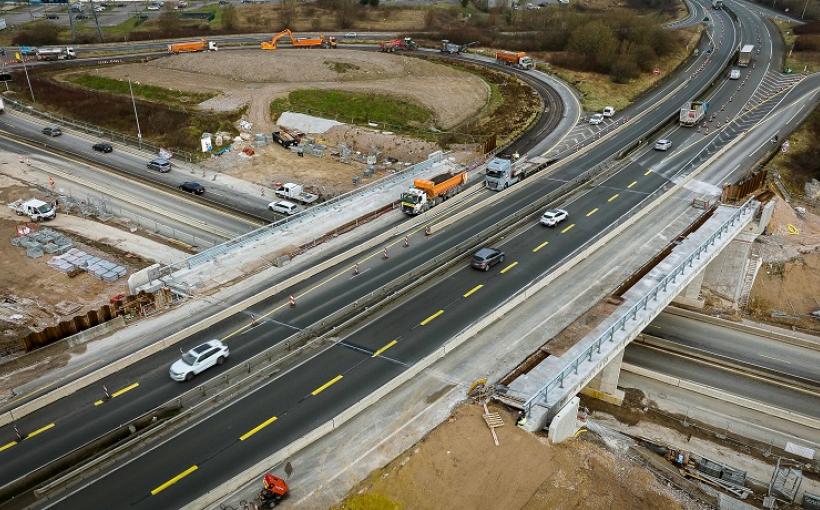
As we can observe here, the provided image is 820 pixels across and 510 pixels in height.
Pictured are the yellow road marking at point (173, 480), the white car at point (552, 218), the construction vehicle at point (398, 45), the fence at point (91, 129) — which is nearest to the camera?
the yellow road marking at point (173, 480)

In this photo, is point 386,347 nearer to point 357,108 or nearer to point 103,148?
point 357,108

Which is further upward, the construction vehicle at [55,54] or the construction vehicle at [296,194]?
the construction vehicle at [55,54]

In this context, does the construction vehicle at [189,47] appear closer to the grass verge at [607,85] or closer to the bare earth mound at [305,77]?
the bare earth mound at [305,77]

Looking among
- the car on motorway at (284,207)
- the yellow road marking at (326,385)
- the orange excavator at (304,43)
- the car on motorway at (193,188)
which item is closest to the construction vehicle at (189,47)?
the orange excavator at (304,43)

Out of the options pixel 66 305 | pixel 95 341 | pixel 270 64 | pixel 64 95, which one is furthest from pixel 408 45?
pixel 95 341

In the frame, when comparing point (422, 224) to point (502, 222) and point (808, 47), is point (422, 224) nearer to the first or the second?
point (502, 222)

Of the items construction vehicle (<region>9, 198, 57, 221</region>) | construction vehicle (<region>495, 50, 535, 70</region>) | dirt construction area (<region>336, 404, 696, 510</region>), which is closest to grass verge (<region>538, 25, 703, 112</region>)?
construction vehicle (<region>495, 50, 535, 70</region>)
